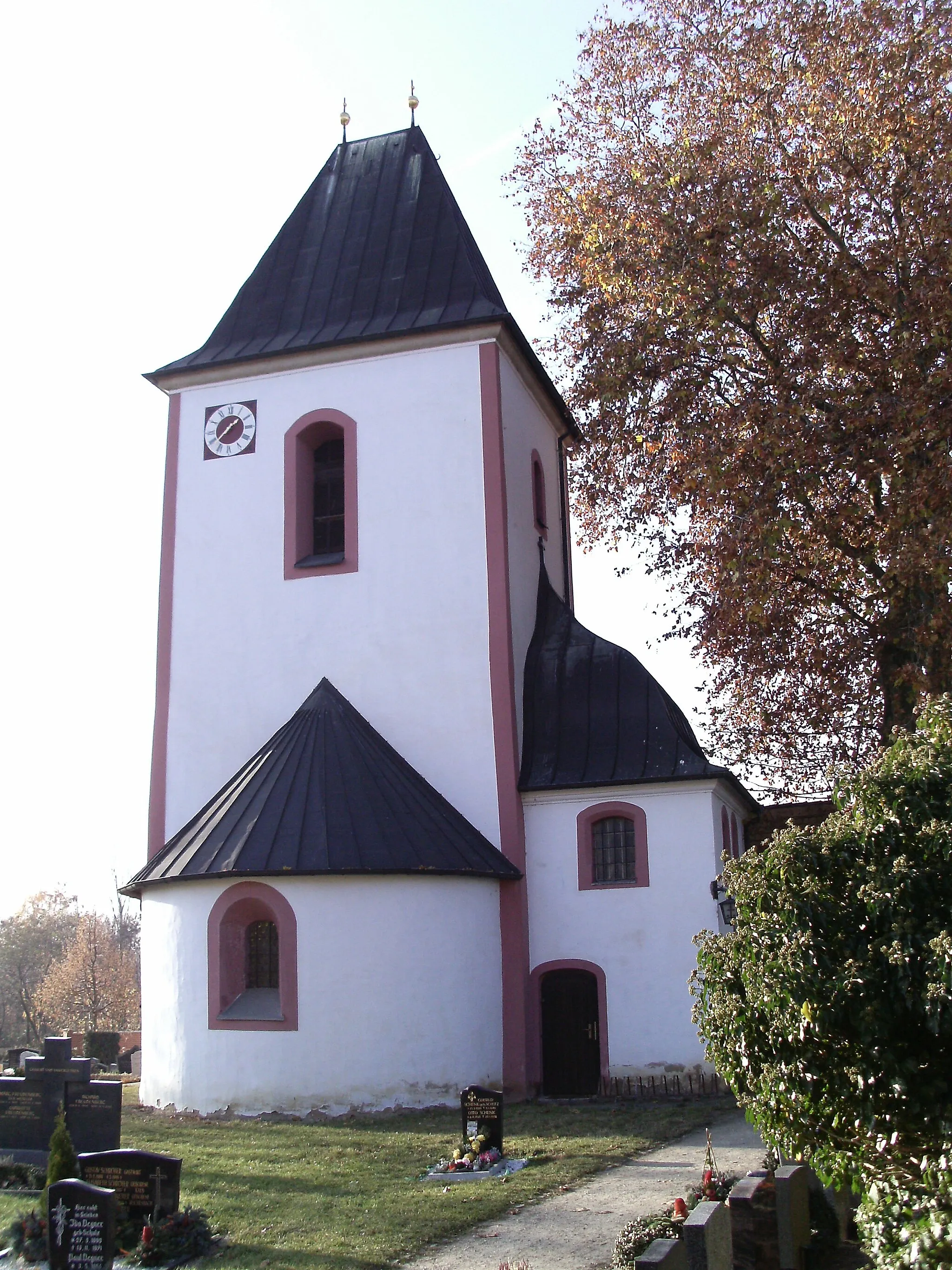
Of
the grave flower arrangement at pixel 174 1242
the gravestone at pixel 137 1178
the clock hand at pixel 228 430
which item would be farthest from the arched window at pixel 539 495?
the grave flower arrangement at pixel 174 1242

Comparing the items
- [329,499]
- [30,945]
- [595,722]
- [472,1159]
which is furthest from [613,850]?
[30,945]

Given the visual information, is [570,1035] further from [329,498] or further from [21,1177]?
[329,498]

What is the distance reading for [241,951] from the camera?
56.5ft

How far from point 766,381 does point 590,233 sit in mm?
3125

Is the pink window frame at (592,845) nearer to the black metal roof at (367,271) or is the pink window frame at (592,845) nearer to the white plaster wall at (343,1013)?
the white plaster wall at (343,1013)

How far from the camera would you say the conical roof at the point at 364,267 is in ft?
70.6

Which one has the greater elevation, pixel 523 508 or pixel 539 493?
pixel 539 493

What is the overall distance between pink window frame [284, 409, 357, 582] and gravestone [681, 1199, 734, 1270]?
1388 cm

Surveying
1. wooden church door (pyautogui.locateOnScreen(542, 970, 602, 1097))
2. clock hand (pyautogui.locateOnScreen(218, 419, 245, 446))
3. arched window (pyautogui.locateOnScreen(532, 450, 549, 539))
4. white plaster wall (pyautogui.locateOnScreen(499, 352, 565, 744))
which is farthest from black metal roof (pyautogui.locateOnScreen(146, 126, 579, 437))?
wooden church door (pyautogui.locateOnScreen(542, 970, 602, 1097))

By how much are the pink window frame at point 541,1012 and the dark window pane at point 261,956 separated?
3.88 meters

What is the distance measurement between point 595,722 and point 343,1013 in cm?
608

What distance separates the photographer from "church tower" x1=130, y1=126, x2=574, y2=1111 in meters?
16.7

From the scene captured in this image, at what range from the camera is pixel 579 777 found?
1889 cm

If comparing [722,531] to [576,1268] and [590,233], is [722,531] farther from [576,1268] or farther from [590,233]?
[576,1268]
